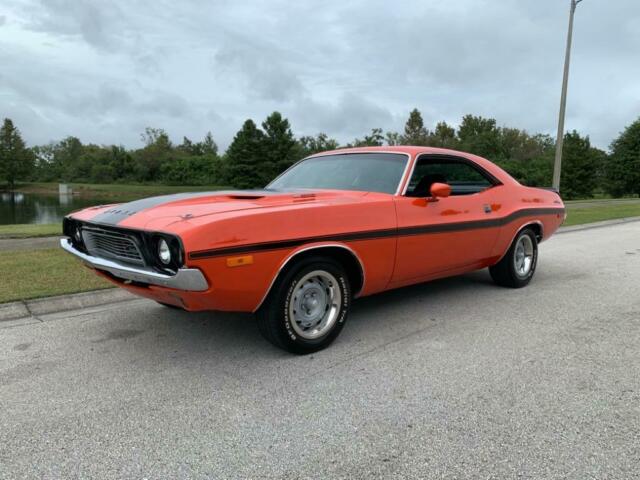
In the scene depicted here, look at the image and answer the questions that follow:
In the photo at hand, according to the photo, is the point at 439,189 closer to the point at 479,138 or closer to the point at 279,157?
the point at 279,157

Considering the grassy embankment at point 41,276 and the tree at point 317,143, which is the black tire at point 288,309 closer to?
the grassy embankment at point 41,276

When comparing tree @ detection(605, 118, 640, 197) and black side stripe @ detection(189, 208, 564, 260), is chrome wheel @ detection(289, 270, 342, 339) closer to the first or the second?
black side stripe @ detection(189, 208, 564, 260)

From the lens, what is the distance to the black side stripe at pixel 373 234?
9.87ft

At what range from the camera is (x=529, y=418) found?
269 centimetres

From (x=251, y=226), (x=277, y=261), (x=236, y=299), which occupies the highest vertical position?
(x=251, y=226)

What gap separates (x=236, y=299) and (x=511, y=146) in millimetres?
74260

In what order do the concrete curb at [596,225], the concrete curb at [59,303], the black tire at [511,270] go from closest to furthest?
the concrete curb at [59,303] < the black tire at [511,270] < the concrete curb at [596,225]

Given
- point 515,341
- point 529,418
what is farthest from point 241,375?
point 515,341

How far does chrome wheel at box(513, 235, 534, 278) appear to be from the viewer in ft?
18.9

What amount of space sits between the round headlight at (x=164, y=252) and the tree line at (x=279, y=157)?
33.3m

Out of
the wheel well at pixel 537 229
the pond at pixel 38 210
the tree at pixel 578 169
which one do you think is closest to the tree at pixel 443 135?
the tree at pixel 578 169

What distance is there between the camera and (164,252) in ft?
10.0

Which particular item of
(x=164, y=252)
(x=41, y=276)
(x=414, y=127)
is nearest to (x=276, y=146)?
(x=414, y=127)

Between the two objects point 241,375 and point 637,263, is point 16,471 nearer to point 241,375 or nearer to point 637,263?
point 241,375
